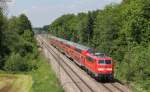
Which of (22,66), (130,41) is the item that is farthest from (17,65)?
(130,41)

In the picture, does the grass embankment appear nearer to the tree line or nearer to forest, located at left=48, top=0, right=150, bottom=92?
the tree line

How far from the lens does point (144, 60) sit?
50.4 m

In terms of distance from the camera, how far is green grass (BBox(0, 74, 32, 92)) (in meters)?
62.0

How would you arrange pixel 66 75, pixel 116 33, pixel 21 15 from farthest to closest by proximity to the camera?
pixel 21 15 < pixel 116 33 < pixel 66 75

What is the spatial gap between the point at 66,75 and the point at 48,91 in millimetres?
19004

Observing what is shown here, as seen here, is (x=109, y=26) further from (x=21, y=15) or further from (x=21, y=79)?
(x=21, y=15)

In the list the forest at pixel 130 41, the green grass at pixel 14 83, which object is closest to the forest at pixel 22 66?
the green grass at pixel 14 83

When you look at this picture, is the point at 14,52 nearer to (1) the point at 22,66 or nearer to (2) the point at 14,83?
(1) the point at 22,66

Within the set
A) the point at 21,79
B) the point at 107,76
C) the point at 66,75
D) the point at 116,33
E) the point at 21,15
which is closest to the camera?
the point at 107,76

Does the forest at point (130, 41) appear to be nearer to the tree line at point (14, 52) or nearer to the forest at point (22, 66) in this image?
the forest at point (22, 66)

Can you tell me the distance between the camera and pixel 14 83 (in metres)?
69.8

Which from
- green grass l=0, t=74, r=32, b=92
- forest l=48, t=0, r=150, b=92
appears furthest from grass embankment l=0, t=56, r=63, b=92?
forest l=48, t=0, r=150, b=92

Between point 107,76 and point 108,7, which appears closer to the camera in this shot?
point 107,76

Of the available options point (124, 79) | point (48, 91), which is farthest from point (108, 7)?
point (48, 91)
